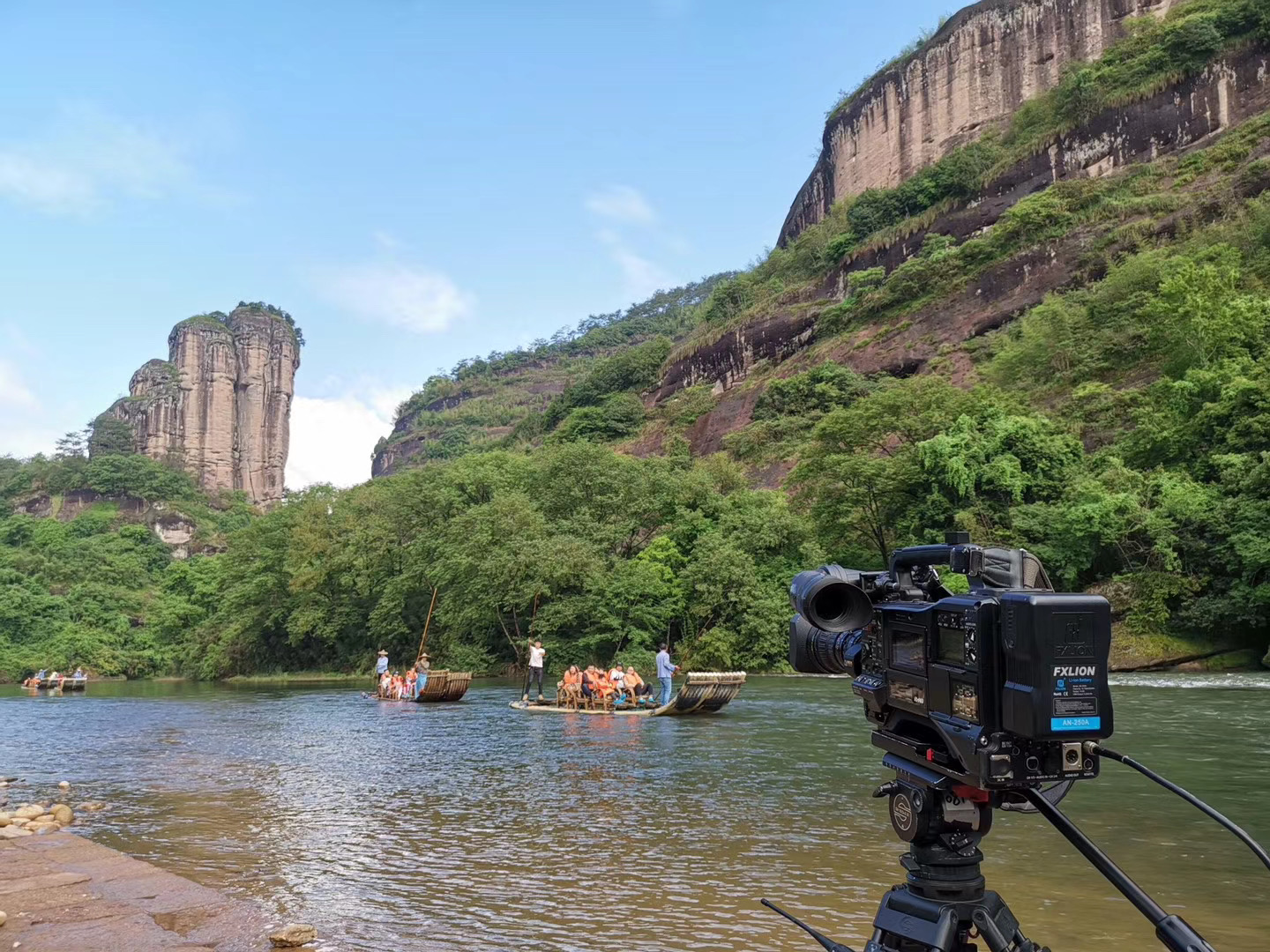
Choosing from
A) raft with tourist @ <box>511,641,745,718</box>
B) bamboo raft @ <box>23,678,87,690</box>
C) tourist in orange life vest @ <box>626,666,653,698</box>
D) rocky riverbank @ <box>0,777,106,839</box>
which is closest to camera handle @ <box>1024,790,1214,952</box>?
rocky riverbank @ <box>0,777,106,839</box>

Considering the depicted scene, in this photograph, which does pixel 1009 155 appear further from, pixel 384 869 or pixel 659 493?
pixel 384 869

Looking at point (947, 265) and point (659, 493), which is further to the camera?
point (947, 265)

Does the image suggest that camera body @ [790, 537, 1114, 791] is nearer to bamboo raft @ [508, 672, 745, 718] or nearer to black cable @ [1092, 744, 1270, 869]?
black cable @ [1092, 744, 1270, 869]

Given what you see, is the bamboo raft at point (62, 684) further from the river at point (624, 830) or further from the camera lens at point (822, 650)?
the camera lens at point (822, 650)

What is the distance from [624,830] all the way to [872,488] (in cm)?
2838

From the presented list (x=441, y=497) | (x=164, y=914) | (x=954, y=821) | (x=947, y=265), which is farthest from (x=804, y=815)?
(x=947, y=265)

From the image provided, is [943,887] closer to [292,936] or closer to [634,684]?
[292,936]

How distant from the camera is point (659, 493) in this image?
41500 millimetres

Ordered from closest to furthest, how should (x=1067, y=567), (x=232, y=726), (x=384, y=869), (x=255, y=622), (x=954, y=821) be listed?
(x=954, y=821) < (x=384, y=869) < (x=232, y=726) < (x=1067, y=567) < (x=255, y=622)

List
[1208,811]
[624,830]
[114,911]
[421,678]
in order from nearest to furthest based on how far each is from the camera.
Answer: [1208,811], [114,911], [624,830], [421,678]

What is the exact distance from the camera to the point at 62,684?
40.3 m

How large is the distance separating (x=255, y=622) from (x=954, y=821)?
51.3m

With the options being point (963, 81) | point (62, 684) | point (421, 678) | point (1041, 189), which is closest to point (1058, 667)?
point (421, 678)

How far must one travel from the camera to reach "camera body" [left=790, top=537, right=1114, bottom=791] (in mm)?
2668
